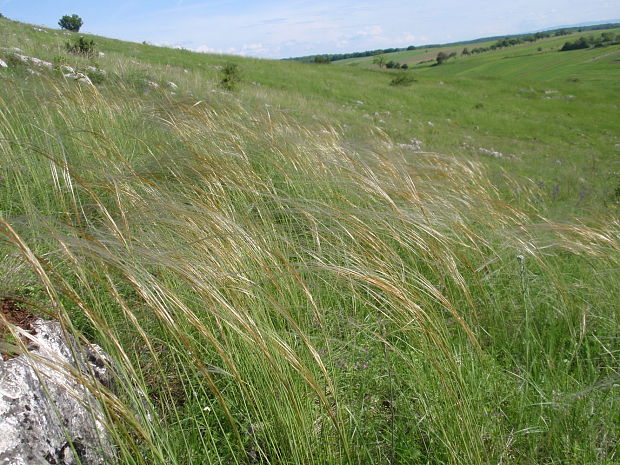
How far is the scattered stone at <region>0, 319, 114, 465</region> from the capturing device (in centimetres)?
102

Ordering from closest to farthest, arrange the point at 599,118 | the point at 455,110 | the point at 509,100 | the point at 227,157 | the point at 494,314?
the point at 494,314 → the point at 227,157 → the point at 455,110 → the point at 599,118 → the point at 509,100

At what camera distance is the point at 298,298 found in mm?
1822

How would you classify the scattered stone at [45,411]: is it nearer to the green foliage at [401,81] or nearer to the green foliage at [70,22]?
the green foliage at [401,81]

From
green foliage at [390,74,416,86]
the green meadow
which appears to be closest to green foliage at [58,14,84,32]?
green foliage at [390,74,416,86]

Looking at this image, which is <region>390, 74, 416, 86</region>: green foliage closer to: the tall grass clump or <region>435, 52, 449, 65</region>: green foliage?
the tall grass clump

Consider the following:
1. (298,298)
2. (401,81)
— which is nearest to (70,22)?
(401,81)

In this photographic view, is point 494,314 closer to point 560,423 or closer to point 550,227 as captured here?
point 550,227

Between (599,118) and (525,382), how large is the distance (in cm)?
2584

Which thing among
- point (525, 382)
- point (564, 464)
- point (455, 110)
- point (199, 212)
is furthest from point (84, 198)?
point (455, 110)

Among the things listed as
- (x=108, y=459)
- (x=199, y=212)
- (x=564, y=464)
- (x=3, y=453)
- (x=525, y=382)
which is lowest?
(x=564, y=464)

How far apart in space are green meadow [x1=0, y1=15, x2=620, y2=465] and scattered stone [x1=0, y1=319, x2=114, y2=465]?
0.23 ft

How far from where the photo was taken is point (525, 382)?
1.74 metres

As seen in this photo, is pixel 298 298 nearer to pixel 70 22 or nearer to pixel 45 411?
Answer: pixel 45 411

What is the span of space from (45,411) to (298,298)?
0.97 m
